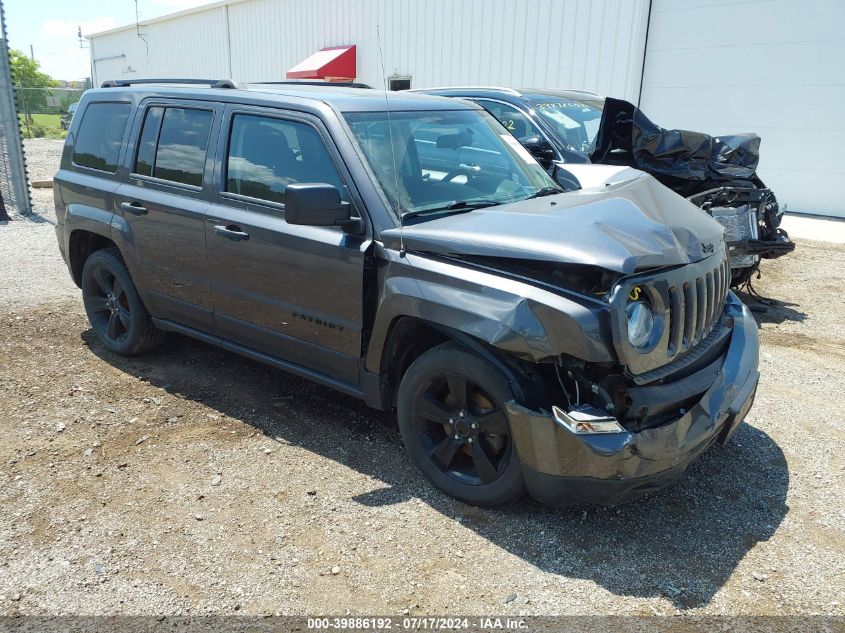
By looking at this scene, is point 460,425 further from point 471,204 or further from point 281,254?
point 281,254

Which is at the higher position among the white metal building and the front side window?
the white metal building

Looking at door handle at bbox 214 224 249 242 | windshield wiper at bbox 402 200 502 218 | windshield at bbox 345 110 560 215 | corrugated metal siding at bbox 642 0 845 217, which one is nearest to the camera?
windshield wiper at bbox 402 200 502 218

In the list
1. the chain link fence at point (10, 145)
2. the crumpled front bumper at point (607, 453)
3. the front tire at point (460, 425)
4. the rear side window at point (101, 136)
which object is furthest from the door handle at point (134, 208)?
the chain link fence at point (10, 145)

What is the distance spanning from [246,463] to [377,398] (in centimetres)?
85

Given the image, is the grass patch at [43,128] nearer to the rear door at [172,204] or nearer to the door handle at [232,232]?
the rear door at [172,204]

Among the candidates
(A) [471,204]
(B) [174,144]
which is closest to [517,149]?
(A) [471,204]

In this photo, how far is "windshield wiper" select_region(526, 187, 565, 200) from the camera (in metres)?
4.10

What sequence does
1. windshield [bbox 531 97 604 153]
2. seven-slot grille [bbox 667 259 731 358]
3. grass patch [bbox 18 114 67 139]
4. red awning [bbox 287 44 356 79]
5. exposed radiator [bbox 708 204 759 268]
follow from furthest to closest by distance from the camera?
grass patch [bbox 18 114 67 139]
red awning [bbox 287 44 356 79]
windshield [bbox 531 97 604 153]
exposed radiator [bbox 708 204 759 268]
seven-slot grille [bbox 667 259 731 358]

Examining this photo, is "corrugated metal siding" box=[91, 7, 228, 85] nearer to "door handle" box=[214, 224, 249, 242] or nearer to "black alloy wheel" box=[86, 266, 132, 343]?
"black alloy wheel" box=[86, 266, 132, 343]

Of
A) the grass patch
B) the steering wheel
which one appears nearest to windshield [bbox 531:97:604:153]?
the steering wheel

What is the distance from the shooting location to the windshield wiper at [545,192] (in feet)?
13.5

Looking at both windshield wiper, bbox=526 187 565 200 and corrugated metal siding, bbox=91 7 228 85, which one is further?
corrugated metal siding, bbox=91 7 228 85

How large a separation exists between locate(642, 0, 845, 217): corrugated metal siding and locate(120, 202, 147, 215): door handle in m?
11.6

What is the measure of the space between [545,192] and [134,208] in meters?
2.77
